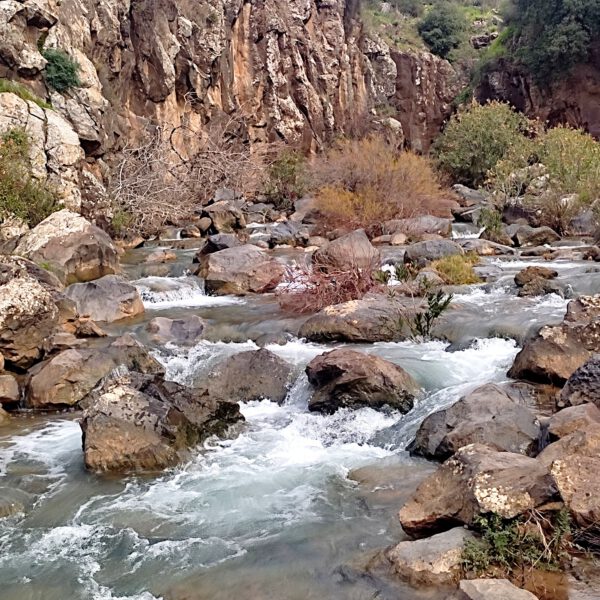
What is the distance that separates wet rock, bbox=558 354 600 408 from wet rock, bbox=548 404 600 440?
0.72 m

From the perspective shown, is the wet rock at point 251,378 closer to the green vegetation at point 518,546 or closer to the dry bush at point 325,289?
the dry bush at point 325,289

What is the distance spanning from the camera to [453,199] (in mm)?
28375

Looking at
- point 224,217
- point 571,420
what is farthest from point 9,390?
point 224,217

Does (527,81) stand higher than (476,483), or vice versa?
(527,81)

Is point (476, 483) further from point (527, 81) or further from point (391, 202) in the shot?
point (527, 81)

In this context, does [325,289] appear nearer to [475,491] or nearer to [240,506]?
[240,506]

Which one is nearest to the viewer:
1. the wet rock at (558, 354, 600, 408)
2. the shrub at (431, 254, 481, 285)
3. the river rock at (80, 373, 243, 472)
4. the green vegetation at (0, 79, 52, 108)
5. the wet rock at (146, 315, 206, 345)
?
the wet rock at (558, 354, 600, 408)

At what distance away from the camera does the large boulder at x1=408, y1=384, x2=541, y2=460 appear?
21.3 ft

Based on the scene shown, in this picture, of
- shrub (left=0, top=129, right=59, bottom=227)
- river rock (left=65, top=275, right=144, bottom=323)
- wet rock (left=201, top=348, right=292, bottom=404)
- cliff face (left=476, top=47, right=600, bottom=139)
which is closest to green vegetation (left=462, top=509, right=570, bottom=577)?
wet rock (left=201, top=348, right=292, bottom=404)

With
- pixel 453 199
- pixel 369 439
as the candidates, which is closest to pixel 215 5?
pixel 453 199

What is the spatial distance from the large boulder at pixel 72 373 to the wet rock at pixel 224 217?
14.2 meters

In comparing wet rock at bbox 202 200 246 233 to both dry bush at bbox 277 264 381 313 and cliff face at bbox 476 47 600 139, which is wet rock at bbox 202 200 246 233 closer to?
dry bush at bbox 277 264 381 313

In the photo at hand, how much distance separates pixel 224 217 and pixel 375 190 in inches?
209

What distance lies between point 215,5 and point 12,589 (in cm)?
3405
